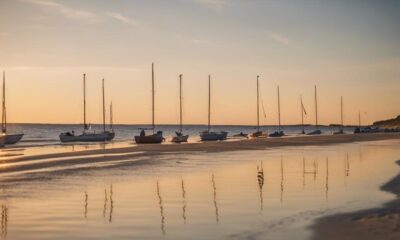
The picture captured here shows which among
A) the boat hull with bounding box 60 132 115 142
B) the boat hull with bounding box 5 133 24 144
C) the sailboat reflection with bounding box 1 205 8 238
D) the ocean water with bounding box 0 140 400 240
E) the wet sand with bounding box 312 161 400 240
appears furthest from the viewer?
the boat hull with bounding box 60 132 115 142

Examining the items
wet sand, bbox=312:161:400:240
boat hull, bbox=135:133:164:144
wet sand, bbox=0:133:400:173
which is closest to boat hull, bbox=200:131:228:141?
boat hull, bbox=135:133:164:144

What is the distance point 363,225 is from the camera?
581 inches

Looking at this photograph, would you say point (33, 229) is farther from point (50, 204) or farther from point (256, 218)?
point (256, 218)

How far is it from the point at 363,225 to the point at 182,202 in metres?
7.27

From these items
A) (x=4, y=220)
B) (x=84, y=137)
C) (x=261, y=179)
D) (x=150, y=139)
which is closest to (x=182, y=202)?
(x=4, y=220)

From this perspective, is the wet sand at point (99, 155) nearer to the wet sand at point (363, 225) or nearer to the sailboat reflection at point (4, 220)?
the sailboat reflection at point (4, 220)

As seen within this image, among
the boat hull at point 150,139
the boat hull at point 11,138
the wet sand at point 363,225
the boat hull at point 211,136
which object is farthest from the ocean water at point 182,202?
the boat hull at point 211,136

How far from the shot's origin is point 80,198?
21234mm

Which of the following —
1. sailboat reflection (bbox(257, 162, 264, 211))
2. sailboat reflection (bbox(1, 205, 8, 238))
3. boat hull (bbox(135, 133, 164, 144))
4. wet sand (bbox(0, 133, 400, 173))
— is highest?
boat hull (bbox(135, 133, 164, 144))

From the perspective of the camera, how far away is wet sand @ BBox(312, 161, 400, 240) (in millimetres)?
13405

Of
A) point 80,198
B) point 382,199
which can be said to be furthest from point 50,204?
point 382,199

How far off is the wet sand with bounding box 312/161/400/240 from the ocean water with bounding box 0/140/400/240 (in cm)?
47

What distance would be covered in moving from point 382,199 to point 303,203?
329 centimetres

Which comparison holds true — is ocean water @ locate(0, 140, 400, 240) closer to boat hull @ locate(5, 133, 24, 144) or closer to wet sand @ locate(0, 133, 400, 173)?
wet sand @ locate(0, 133, 400, 173)
